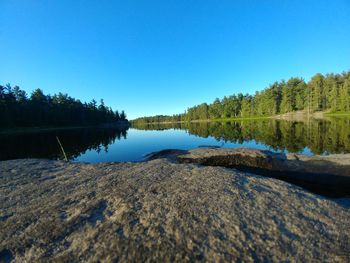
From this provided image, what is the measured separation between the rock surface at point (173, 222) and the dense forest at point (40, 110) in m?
96.3

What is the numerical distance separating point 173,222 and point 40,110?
113397mm

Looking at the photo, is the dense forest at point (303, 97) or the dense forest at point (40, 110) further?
the dense forest at point (303, 97)

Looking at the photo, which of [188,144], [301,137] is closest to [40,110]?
[188,144]

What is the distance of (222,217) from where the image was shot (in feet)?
20.6

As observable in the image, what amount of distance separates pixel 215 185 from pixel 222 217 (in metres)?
2.59

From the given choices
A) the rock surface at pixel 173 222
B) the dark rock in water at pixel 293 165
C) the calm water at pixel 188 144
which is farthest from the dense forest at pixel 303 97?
the rock surface at pixel 173 222

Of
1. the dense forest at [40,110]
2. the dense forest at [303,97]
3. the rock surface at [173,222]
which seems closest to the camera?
the rock surface at [173,222]

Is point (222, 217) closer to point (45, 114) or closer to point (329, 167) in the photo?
point (329, 167)

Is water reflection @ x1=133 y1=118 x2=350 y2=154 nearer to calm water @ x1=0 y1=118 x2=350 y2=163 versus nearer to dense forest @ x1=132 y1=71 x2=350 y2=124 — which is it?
calm water @ x1=0 y1=118 x2=350 y2=163

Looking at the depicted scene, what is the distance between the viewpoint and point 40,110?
98.9 m

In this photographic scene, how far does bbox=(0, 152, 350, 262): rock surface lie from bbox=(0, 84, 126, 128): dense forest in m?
96.3

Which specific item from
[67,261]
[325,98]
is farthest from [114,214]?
[325,98]

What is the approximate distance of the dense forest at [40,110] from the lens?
85.2 meters

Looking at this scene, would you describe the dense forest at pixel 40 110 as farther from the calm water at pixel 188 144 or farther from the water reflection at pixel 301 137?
the water reflection at pixel 301 137
